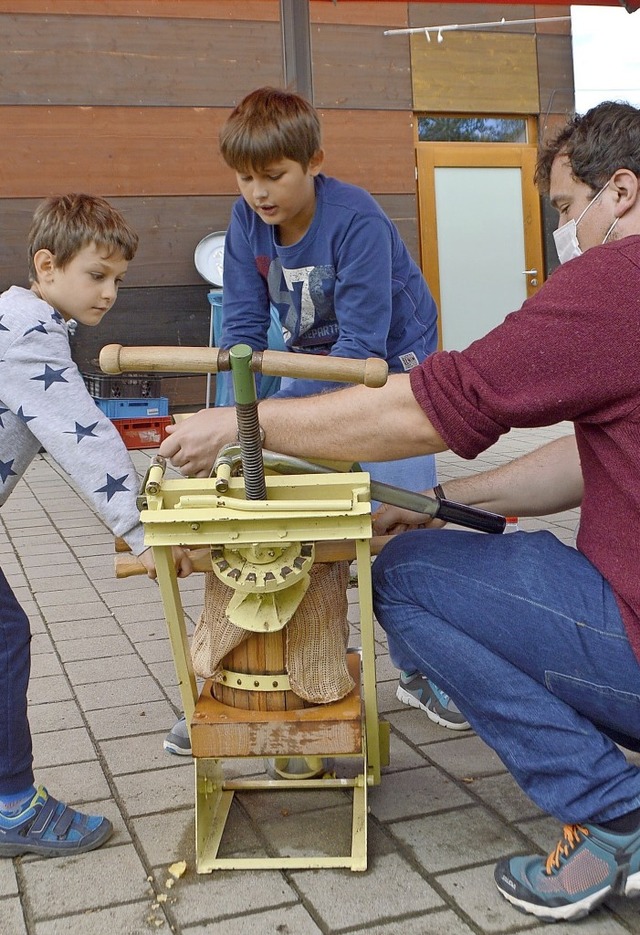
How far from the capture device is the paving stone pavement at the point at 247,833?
184 centimetres

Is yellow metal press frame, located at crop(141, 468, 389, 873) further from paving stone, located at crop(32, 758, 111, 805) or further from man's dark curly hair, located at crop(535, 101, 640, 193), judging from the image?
man's dark curly hair, located at crop(535, 101, 640, 193)

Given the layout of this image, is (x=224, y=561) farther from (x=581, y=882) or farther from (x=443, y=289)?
(x=443, y=289)

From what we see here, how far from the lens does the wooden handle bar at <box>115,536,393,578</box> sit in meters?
1.83

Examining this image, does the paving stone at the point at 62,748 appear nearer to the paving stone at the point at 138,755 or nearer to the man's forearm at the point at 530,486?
the paving stone at the point at 138,755

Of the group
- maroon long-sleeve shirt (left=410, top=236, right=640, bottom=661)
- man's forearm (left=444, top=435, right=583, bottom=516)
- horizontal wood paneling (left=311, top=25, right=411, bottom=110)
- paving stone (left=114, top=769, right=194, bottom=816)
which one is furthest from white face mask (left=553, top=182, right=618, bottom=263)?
horizontal wood paneling (left=311, top=25, right=411, bottom=110)

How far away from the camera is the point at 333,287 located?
2795mm

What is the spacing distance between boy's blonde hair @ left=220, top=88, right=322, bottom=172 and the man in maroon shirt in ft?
2.90

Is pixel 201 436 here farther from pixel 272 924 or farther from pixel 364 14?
pixel 364 14

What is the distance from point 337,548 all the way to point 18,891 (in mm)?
948

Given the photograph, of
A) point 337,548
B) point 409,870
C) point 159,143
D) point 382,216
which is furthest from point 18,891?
point 159,143

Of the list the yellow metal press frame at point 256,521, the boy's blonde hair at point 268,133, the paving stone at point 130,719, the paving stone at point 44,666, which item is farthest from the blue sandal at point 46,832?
the boy's blonde hair at point 268,133

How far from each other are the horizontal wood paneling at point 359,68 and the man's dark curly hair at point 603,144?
7025mm

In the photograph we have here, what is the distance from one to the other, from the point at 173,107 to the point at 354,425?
713 centimetres

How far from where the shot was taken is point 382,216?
2.80m
